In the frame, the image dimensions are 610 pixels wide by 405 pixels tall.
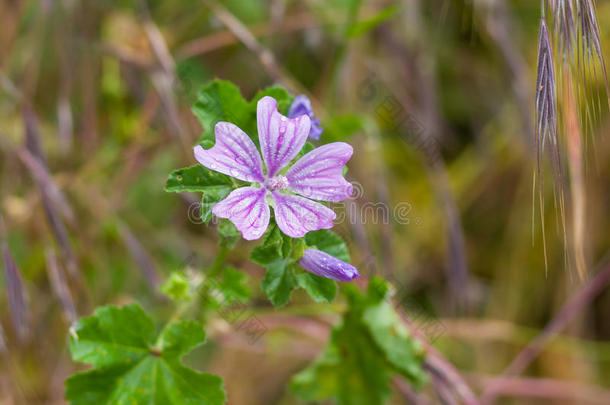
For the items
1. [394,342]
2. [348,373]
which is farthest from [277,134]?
[348,373]

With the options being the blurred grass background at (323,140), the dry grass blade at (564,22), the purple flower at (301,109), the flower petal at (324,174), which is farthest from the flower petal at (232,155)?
the blurred grass background at (323,140)

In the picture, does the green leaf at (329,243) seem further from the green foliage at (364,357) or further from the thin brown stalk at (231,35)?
the thin brown stalk at (231,35)

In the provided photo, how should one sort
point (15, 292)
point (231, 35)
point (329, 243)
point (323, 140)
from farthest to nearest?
point (231, 35) → point (323, 140) → point (15, 292) → point (329, 243)

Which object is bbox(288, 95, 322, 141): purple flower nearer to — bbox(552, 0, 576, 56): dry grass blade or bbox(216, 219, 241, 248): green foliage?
bbox(216, 219, 241, 248): green foliage

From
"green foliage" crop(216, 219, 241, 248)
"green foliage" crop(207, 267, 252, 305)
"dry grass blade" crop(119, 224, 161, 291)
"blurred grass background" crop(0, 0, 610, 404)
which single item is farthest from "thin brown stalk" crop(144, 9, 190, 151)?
"green foliage" crop(216, 219, 241, 248)

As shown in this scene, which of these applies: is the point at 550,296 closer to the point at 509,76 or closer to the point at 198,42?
the point at 509,76

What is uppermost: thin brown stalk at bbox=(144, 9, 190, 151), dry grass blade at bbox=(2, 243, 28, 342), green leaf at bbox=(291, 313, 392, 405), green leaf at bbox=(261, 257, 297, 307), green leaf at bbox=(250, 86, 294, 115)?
thin brown stalk at bbox=(144, 9, 190, 151)

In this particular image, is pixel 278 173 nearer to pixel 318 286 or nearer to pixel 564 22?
pixel 318 286

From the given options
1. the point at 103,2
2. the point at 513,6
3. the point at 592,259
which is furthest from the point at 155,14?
the point at 592,259
